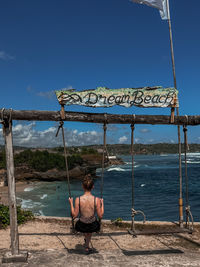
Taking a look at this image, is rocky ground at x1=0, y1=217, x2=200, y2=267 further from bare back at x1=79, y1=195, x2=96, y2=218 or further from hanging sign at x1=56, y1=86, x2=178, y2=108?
hanging sign at x1=56, y1=86, x2=178, y2=108

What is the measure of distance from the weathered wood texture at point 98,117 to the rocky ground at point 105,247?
315 centimetres

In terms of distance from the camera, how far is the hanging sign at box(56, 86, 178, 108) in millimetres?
6332

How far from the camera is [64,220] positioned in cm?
959

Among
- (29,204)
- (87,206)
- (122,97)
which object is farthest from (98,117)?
(29,204)

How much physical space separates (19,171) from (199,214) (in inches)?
1156

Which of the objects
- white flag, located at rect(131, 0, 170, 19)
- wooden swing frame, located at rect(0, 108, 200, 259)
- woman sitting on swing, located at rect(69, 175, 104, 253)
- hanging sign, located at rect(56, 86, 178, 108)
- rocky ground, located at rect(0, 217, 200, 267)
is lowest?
rocky ground, located at rect(0, 217, 200, 267)

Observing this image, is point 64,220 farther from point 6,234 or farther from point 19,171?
point 19,171

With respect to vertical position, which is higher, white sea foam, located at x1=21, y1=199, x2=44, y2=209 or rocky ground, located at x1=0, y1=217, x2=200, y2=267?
rocky ground, located at x1=0, y1=217, x2=200, y2=267

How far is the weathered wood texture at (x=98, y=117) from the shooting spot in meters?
6.10

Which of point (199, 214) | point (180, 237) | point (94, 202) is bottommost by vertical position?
point (199, 214)

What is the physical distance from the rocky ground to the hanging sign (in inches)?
139

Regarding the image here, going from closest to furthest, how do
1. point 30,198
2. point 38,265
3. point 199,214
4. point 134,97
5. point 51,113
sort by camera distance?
point 38,265 → point 51,113 → point 134,97 → point 199,214 → point 30,198

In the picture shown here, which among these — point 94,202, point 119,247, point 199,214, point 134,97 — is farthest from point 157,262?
point 199,214

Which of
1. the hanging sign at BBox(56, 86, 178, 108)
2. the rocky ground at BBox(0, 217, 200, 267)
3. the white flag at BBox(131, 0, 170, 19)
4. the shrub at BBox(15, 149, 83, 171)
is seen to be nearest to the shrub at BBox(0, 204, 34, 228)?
the rocky ground at BBox(0, 217, 200, 267)
